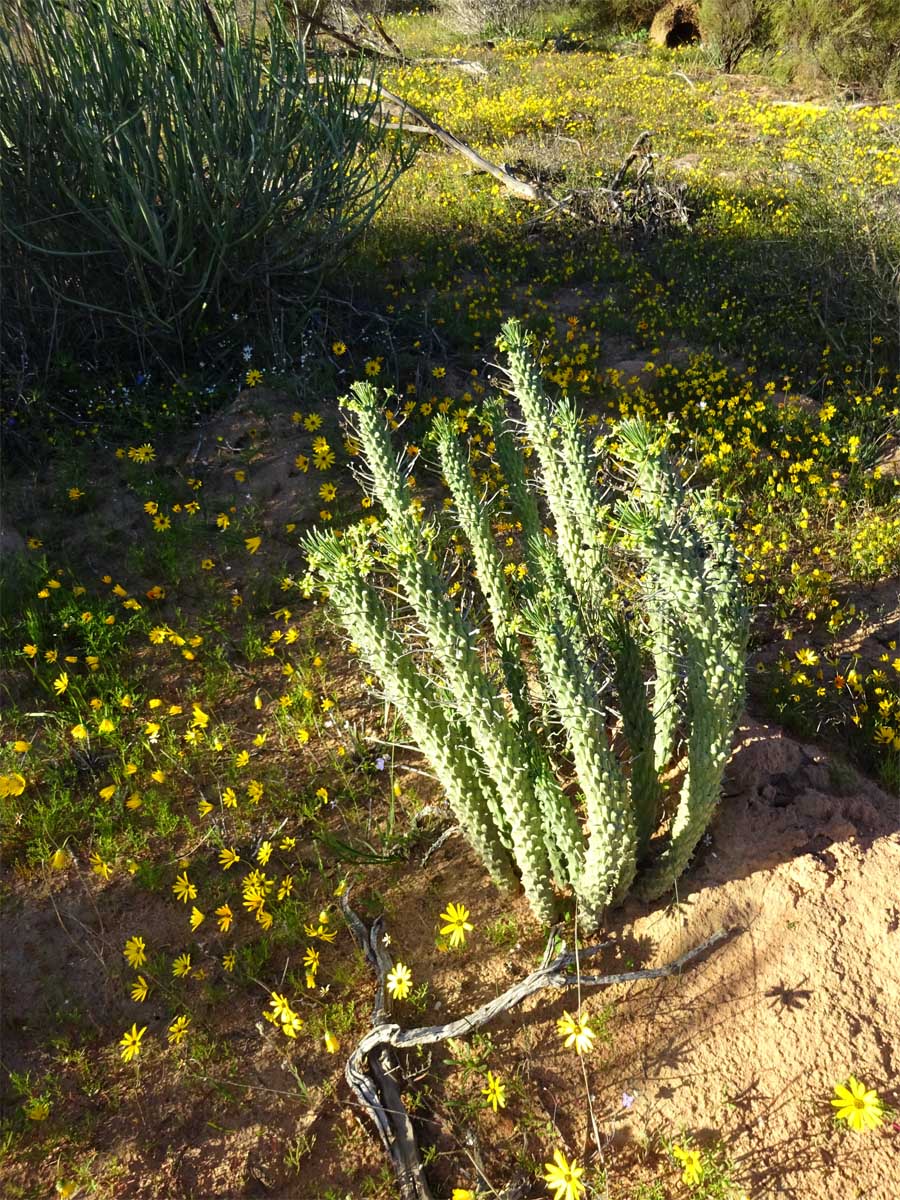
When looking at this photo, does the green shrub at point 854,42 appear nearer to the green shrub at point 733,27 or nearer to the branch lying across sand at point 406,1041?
the green shrub at point 733,27

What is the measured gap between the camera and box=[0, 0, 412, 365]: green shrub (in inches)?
175

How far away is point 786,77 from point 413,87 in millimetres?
7228

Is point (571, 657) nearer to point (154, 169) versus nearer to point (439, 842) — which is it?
point (439, 842)

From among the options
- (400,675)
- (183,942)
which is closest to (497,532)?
(400,675)

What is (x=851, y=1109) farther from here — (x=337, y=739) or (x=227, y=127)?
(x=227, y=127)

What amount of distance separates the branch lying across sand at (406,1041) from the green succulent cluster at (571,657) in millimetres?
214

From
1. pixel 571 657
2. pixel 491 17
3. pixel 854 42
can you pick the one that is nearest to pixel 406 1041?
pixel 571 657

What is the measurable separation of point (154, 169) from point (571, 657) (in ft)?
14.2

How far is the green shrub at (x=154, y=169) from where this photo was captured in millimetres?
4438

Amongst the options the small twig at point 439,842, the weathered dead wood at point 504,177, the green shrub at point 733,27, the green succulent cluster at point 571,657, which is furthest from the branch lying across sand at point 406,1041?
the green shrub at point 733,27

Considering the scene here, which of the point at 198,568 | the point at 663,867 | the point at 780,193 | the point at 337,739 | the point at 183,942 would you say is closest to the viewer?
the point at 663,867

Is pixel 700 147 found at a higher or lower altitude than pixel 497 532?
higher

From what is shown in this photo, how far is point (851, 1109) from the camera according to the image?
200 cm

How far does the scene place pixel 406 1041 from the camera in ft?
7.39
